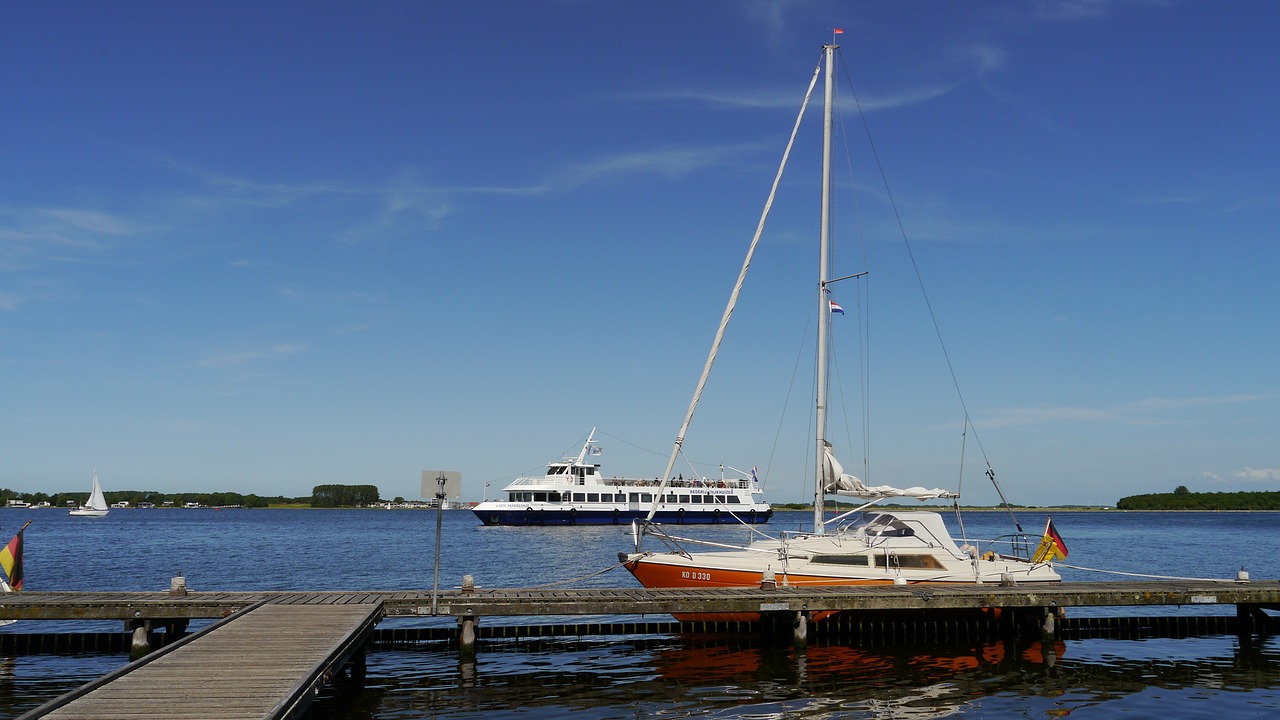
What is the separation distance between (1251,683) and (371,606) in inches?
723

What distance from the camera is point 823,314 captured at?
88.3 ft

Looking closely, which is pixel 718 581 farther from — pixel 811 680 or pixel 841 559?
pixel 811 680

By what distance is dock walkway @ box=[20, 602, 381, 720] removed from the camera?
10797 mm

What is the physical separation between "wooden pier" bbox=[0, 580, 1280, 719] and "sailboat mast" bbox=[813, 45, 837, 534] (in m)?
3.66

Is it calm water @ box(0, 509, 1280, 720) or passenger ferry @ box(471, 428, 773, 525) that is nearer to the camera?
calm water @ box(0, 509, 1280, 720)

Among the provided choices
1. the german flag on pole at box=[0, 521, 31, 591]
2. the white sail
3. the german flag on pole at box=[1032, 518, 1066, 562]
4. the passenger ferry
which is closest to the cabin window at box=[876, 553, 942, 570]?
the german flag on pole at box=[1032, 518, 1066, 562]

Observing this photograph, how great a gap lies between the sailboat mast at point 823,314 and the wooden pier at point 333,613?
3662 mm

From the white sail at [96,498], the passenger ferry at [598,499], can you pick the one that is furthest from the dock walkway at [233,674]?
the white sail at [96,498]

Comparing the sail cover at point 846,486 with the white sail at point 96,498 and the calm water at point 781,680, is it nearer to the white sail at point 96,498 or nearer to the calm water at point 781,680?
the calm water at point 781,680

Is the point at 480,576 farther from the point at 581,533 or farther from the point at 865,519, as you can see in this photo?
the point at 581,533

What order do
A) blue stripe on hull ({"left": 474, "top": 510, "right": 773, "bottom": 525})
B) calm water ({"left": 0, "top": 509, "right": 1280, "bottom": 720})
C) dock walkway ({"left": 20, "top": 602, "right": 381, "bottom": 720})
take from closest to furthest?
dock walkway ({"left": 20, "top": 602, "right": 381, "bottom": 720}) < calm water ({"left": 0, "top": 509, "right": 1280, "bottom": 720}) < blue stripe on hull ({"left": 474, "top": 510, "right": 773, "bottom": 525})

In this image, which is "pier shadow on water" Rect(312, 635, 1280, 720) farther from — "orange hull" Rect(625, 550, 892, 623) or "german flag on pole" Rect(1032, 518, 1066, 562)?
"german flag on pole" Rect(1032, 518, 1066, 562)

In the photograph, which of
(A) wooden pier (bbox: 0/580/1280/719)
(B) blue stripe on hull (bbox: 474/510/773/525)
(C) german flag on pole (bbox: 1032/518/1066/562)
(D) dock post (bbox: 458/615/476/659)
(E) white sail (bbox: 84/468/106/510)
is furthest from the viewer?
(E) white sail (bbox: 84/468/106/510)

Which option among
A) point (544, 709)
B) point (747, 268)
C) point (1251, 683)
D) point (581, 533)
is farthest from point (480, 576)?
point (581, 533)
